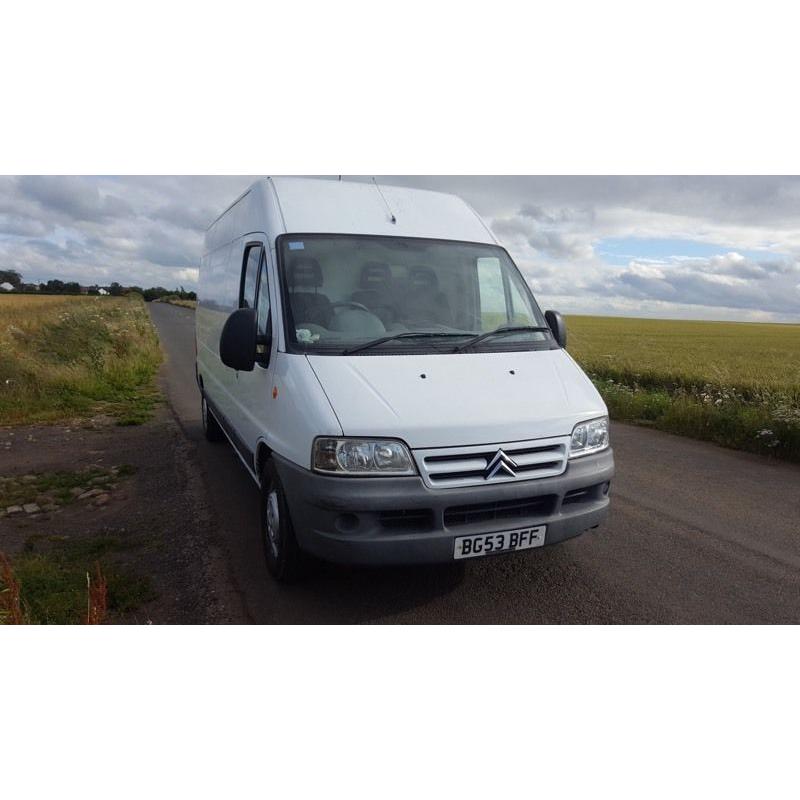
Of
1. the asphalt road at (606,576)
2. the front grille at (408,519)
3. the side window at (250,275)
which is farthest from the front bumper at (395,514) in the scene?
the side window at (250,275)

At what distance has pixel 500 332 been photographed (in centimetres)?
458

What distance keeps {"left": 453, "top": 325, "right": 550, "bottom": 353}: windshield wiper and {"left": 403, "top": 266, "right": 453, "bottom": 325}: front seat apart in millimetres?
264

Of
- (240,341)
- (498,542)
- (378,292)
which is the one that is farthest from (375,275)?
(498,542)

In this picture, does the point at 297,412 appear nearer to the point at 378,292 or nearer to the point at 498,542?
the point at 378,292

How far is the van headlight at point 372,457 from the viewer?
3.55m

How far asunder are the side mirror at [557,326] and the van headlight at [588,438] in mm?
995

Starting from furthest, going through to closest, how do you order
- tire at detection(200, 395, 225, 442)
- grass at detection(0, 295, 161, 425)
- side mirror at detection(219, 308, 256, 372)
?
grass at detection(0, 295, 161, 425) < tire at detection(200, 395, 225, 442) < side mirror at detection(219, 308, 256, 372)

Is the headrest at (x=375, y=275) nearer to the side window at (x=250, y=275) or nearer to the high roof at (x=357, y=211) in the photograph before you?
the high roof at (x=357, y=211)

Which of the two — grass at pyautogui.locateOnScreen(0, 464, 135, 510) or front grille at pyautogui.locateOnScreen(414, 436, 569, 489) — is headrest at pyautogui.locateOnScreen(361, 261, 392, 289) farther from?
grass at pyautogui.locateOnScreen(0, 464, 135, 510)

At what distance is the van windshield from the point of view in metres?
4.25

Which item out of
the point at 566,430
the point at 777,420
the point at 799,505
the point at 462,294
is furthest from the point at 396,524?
the point at 777,420

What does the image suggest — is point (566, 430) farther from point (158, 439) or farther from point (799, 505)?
point (158, 439)

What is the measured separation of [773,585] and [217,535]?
151 inches

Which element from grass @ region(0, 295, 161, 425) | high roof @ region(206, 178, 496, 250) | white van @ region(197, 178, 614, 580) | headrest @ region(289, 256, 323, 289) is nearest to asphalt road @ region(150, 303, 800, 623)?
white van @ region(197, 178, 614, 580)
